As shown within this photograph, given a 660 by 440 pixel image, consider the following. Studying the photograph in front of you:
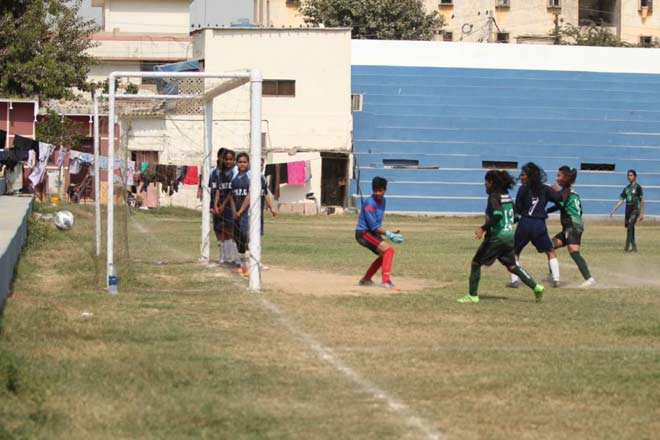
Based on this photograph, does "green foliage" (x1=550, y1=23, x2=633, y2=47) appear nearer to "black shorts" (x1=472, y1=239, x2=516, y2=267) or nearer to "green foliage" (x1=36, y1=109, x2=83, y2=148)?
"green foliage" (x1=36, y1=109, x2=83, y2=148)

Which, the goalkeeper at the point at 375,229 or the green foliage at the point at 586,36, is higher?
the green foliage at the point at 586,36

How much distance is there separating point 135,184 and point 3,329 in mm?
31687

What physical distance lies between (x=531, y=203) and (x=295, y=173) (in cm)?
3191

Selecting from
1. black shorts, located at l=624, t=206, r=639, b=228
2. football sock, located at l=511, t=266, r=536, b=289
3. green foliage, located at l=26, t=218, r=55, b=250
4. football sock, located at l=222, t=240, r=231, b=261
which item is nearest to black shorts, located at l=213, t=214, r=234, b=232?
football sock, located at l=222, t=240, r=231, b=261

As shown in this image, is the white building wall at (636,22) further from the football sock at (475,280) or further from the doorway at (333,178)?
the football sock at (475,280)

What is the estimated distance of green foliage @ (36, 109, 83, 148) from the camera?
50281 mm

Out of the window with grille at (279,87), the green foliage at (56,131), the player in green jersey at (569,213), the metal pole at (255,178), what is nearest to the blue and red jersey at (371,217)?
the metal pole at (255,178)

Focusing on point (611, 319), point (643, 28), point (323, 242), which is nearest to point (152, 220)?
point (323, 242)

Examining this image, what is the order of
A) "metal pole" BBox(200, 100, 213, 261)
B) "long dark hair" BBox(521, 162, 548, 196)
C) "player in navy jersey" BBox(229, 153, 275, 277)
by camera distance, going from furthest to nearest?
"metal pole" BBox(200, 100, 213, 261) < "player in navy jersey" BBox(229, 153, 275, 277) < "long dark hair" BBox(521, 162, 548, 196)

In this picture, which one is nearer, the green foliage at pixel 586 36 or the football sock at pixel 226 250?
the football sock at pixel 226 250

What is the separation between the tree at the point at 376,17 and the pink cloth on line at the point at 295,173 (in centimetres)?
2368

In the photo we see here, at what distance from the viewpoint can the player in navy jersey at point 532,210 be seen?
16.8 meters

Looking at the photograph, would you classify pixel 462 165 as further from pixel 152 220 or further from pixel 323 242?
pixel 323 242

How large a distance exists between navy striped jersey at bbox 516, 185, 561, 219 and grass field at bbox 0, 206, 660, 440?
105 cm
